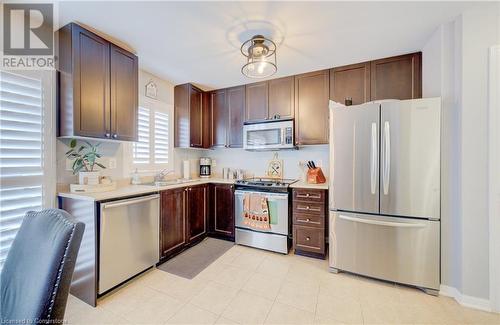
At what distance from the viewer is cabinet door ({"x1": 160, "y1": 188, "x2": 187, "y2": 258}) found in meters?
2.48

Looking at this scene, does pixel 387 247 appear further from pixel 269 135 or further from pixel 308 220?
pixel 269 135

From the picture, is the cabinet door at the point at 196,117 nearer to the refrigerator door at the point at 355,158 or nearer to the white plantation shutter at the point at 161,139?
the white plantation shutter at the point at 161,139

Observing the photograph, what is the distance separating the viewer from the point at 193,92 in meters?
3.43

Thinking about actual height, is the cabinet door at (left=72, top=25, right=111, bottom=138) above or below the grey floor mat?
above

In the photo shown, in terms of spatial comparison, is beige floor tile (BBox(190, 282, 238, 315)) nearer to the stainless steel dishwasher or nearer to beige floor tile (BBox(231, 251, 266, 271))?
beige floor tile (BBox(231, 251, 266, 271))

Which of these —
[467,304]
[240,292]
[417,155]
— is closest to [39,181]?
[240,292]

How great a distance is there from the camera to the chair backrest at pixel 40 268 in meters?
0.63

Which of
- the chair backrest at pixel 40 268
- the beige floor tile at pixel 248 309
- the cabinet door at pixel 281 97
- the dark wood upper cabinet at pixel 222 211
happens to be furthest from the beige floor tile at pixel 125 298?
the cabinet door at pixel 281 97

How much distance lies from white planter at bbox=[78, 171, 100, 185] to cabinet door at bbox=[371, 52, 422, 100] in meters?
3.29

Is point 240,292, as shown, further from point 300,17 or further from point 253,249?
point 300,17

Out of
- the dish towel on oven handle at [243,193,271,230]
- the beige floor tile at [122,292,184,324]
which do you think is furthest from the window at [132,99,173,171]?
the beige floor tile at [122,292,184,324]

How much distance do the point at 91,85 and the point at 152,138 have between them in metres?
1.12

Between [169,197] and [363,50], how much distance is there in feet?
9.45

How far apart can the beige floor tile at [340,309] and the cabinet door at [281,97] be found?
7.47 feet
